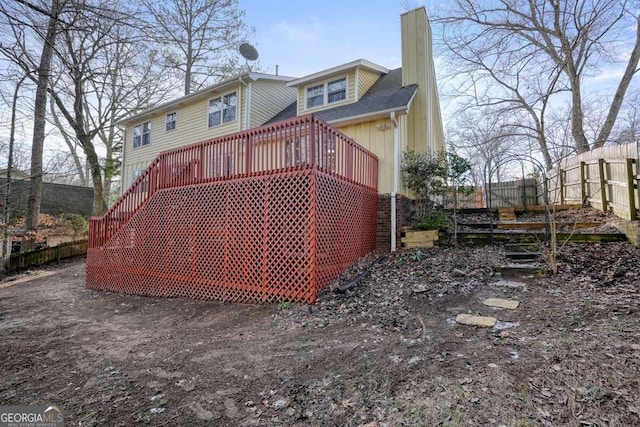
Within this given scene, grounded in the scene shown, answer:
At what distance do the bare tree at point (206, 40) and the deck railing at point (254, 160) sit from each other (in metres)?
11.6

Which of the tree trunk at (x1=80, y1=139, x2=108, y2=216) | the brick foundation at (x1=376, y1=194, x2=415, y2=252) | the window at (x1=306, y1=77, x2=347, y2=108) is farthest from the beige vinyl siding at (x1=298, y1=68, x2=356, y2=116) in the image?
the tree trunk at (x1=80, y1=139, x2=108, y2=216)

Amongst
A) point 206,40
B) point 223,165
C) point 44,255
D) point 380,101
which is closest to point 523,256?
point 380,101

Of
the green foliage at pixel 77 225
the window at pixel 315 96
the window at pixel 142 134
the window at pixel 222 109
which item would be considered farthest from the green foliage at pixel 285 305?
the green foliage at pixel 77 225

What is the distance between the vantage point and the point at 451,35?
49.4 feet

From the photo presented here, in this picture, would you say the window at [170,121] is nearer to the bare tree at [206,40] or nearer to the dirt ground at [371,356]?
the bare tree at [206,40]

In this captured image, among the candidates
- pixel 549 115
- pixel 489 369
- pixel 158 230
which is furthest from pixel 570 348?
pixel 549 115

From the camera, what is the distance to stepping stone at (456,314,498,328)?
355 centimetres

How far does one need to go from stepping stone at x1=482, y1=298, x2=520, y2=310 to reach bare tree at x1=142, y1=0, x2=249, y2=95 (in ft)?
58.7

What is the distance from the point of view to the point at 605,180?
7.74 metres

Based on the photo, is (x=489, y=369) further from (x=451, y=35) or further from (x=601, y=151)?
(x=451, y=35)

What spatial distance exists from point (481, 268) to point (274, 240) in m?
3.65

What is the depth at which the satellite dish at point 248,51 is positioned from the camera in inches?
613

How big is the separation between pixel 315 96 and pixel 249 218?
6.90m

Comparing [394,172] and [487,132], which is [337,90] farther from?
[487,132]
